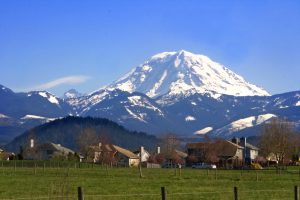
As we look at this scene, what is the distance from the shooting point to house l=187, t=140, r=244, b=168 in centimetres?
17525

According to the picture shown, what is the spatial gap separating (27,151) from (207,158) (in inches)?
2030

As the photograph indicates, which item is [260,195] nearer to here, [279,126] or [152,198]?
[152,198]

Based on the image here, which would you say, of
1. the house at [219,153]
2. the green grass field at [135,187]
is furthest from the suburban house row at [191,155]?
the green grass field at [135,187]

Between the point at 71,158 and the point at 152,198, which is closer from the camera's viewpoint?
the point at 152,198

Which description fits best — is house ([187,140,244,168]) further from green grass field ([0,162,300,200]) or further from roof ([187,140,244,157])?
green grass field ([0,162,300,200])

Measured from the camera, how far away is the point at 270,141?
153250mm

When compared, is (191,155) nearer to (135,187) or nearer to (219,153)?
(219,153)

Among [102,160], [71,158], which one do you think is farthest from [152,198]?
[102,160]

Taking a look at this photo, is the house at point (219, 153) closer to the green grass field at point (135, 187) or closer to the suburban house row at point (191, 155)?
the suburban house row at point (191, 155)

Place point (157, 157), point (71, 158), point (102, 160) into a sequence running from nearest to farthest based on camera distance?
point (71, 158), point (102, 160), point (157, 157)

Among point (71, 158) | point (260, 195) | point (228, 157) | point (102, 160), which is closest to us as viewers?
point (260, 195)

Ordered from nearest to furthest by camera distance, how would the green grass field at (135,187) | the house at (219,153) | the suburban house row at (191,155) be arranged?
the green grass field at (135,187)
the suburban house row at (191,155)
the house at (219,153)

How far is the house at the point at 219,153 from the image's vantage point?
175250mm

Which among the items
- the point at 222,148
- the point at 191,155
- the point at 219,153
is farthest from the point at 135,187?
the point at 191,155
